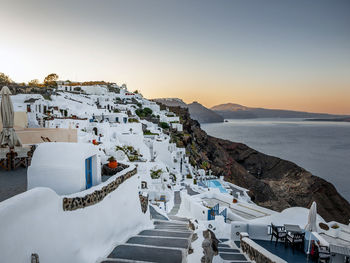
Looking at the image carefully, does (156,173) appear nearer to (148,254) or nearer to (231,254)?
(231,254)

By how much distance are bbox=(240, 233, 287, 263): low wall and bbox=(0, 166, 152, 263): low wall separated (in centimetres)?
410

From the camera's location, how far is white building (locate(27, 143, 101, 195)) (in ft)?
13.6

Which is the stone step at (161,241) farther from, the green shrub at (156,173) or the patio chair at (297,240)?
the green shrub at (156,173)

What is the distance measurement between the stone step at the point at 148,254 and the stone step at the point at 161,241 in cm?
49

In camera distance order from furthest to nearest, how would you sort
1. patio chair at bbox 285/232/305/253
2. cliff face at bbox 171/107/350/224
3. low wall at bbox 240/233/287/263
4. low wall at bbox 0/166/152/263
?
cliff face at bbox 171/107/350/224, patio chair at bbox 285/232/305/253, low wall at bbox 240/233/287/263, low wall at bbox 0/166/152/263

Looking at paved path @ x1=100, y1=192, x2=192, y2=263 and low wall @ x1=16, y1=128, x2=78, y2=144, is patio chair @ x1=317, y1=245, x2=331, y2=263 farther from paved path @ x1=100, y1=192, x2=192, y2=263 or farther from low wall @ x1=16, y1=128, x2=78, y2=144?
low wall @ x1=16, y1=128, x2=78, y2=144

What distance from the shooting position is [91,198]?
421 cm

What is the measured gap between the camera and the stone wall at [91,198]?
11.9 ft

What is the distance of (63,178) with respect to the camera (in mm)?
4191

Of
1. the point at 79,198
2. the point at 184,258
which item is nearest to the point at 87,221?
the point at 79,198

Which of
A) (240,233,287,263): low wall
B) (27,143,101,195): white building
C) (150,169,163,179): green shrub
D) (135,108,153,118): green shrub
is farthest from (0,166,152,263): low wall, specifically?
(135,108,153,118): green shrub

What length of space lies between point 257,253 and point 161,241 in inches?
139

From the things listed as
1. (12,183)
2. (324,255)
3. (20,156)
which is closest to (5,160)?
(20,156)

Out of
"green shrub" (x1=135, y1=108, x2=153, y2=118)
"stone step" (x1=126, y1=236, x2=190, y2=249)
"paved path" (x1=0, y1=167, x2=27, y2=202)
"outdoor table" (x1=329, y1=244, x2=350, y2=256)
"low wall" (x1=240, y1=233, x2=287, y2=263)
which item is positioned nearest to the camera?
"paved path" (x1=0, y1=167, x2=27, y2=202)
